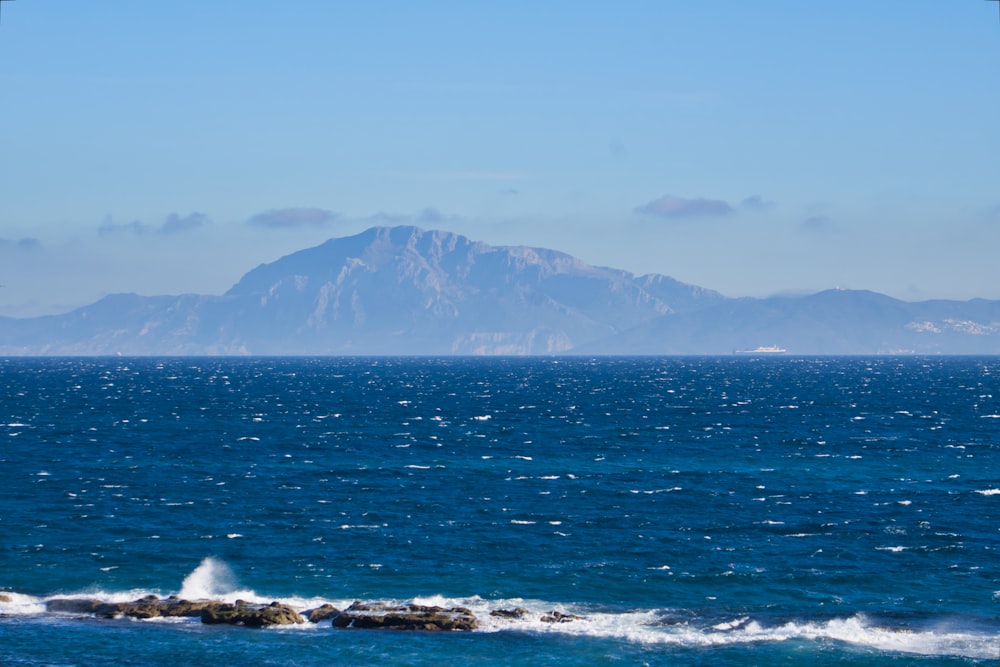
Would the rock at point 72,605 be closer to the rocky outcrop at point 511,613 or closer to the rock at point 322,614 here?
the rock at point 322,614

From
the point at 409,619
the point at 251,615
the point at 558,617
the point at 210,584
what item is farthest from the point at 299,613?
the point at 558,617

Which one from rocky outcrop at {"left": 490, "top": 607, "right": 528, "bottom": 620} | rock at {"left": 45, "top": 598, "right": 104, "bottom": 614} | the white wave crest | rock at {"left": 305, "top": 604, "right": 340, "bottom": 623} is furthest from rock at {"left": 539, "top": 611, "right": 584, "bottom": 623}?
rock at {"left": 45, "top": 598, "right": 104, "bottom": 614}

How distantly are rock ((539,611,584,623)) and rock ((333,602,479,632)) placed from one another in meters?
3.59

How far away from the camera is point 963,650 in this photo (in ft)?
189

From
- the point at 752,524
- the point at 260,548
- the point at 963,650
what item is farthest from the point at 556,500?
the point at 963,650

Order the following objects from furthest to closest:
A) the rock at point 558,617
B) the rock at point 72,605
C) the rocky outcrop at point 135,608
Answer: the rock at point 72,605
the rocky outcrop at point 135,608
the rock at point 558,617

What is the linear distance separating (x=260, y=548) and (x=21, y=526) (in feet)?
61.1

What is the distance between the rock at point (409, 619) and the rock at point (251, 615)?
2.42m

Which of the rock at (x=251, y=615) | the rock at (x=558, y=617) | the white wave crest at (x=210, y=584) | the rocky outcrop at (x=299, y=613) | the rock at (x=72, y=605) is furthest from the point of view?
the white wave crest at (x=210, y=584)

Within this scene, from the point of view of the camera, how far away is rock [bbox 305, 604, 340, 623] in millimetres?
62094

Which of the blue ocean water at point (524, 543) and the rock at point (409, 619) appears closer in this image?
the blue ocean water at point (524, 543)

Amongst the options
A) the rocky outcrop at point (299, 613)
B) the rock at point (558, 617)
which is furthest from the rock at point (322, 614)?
the rock at point (558, 617)

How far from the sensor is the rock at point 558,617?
6206 cm

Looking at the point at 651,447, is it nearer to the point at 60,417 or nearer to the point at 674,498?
the point at 674,498
